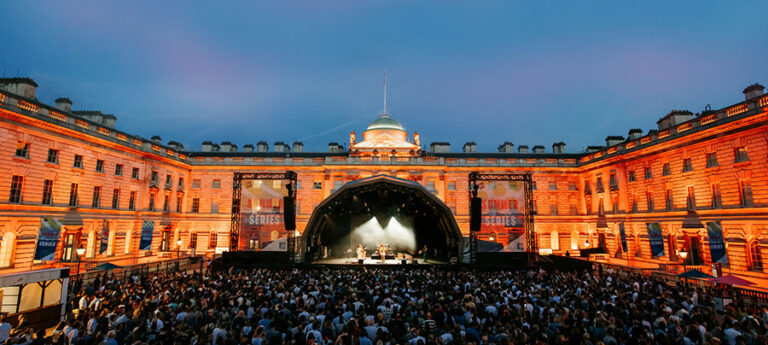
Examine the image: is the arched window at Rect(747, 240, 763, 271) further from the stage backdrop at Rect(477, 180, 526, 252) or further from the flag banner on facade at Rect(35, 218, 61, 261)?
the flag banner on facade at Rect(35, 218, 61, 261)

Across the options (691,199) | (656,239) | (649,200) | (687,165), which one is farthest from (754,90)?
(656,239)

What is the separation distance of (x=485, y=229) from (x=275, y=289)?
33546mm

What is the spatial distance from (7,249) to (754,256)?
1976 inches

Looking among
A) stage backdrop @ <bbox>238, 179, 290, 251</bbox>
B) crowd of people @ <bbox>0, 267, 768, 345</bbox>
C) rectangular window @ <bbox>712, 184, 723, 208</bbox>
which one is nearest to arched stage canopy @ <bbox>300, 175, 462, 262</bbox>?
stage backdrop @ <bbox>238, 179, 290, 251</bbox>

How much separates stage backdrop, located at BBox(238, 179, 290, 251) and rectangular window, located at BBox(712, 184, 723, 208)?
131 feet

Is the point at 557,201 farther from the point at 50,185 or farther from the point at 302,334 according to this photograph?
the point at 50,185

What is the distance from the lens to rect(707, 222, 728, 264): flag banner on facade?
2466cm

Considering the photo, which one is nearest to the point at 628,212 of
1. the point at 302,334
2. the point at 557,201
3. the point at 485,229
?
the point at 557,201

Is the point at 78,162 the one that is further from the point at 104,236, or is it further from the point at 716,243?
the point at 716,243

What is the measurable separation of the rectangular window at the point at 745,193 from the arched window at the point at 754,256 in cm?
256

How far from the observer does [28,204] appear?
26.3 m

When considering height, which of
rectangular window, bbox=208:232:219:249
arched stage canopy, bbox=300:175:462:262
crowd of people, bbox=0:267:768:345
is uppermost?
arched stage canopy, bbox=300:175:462:262

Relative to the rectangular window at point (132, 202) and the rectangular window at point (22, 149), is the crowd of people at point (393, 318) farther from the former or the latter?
the rectangular window at point (132, 202)

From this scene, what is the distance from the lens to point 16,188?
26031 millimetres
